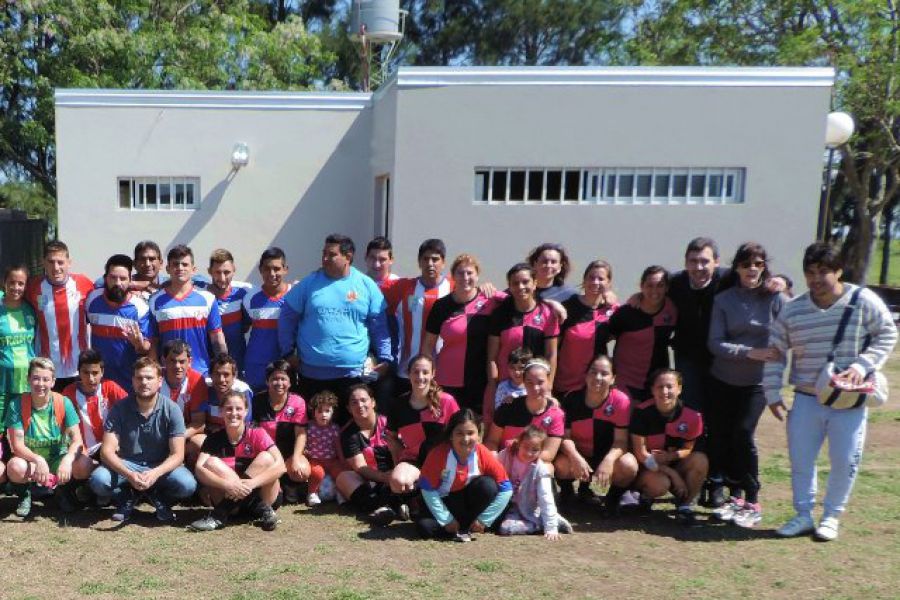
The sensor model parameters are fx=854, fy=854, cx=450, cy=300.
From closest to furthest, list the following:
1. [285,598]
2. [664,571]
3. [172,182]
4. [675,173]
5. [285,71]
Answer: [285,598] < [664,571] < [675,173] < [172,182] < [285,71]

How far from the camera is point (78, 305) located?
5754 mm

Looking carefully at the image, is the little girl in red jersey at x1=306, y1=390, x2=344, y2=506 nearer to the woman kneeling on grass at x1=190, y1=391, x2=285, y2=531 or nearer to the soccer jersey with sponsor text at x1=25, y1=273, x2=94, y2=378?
the woman kneeling on grass at x1=190, y1=391, x2=285, y2=531

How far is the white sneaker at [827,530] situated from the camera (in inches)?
195

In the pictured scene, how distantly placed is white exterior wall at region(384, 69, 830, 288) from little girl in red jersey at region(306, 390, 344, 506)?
474cm

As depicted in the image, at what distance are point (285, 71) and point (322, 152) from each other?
7969mm

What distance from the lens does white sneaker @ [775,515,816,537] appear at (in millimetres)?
5027

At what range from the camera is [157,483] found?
5.15 m

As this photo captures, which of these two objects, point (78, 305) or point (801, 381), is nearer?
point (801, 381)

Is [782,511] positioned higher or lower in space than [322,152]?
lower

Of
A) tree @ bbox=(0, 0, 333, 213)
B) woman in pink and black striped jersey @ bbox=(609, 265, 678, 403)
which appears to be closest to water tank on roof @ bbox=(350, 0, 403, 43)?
tree @ bbox=(0, 0, 333, 213)

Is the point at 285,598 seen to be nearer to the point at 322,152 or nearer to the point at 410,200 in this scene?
the point at 410,200

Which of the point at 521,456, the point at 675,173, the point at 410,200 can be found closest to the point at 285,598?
the point at 521,456

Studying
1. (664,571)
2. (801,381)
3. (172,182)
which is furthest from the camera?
(172,182)

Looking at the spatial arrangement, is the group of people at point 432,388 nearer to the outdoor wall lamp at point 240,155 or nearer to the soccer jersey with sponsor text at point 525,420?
the soccer jersey with sponsor text at point 525,420
